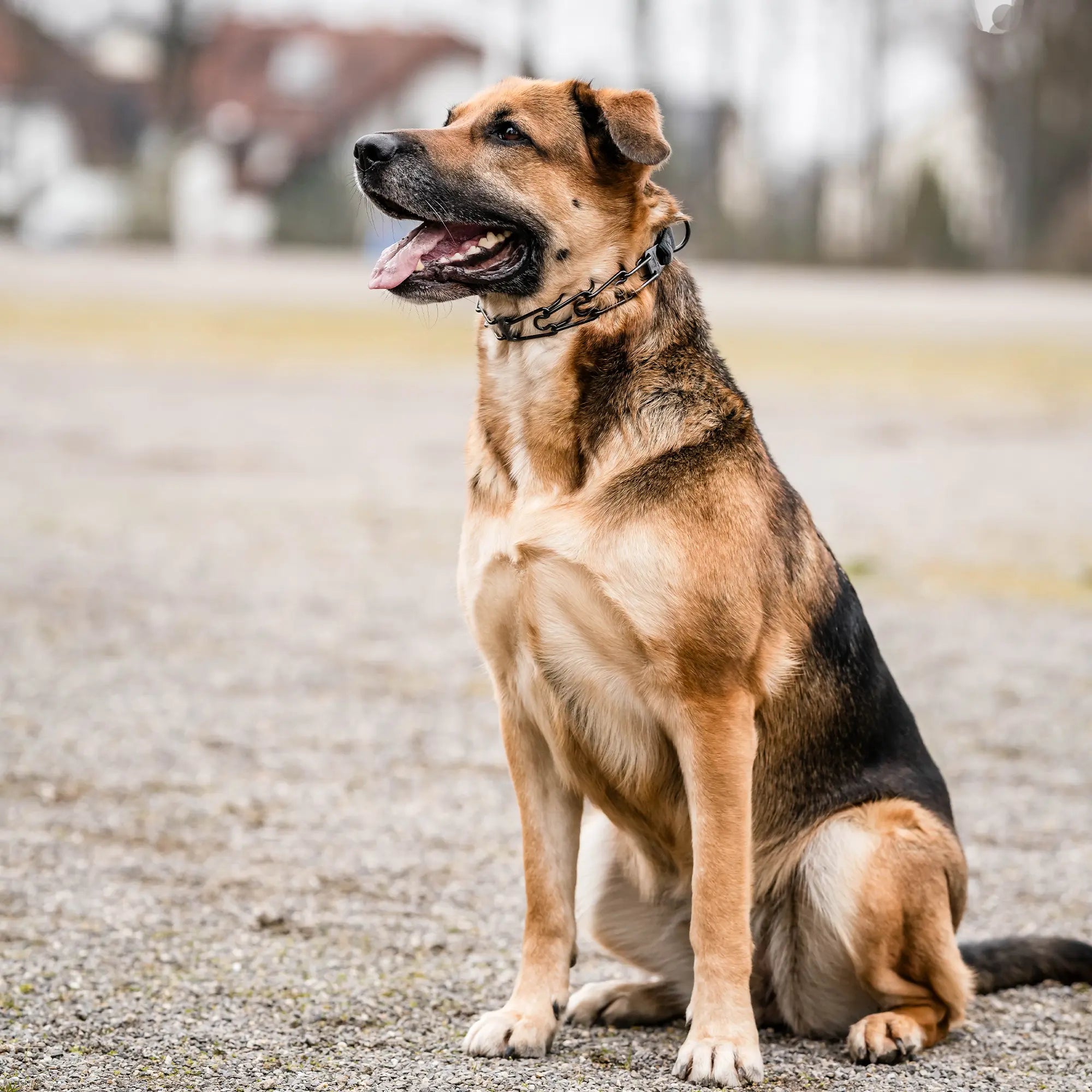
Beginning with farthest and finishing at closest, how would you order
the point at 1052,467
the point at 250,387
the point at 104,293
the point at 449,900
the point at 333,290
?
the point at 333,290
the point at 104,293
the point at 250,387
the point at 1052,467
the point at 449,900

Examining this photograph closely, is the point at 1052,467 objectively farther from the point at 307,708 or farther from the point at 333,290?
the point at 333,290

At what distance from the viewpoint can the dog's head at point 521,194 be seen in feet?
12.7

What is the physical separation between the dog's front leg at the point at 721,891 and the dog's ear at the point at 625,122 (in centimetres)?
146

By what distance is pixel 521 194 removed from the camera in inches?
154

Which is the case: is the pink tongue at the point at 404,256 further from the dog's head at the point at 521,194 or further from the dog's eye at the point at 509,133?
the dog's eye at the point at 509,133

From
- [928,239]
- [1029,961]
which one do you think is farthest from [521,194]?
[928,239]

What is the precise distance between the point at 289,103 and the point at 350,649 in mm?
46206

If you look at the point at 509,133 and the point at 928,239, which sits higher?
the point at 928,239

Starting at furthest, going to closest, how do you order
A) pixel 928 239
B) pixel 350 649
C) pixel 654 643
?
pixel 928 239, pixel 350 649, pixel 654 643

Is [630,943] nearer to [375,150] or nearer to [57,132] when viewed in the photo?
[375,150]

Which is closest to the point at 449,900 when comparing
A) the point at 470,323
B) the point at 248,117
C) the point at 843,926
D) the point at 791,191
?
the point at 843,926

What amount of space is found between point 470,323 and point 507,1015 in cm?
2417

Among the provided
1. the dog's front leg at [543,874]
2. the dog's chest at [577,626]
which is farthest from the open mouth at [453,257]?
the dog's front leg at [543,874]

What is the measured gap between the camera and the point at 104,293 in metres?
27.1
